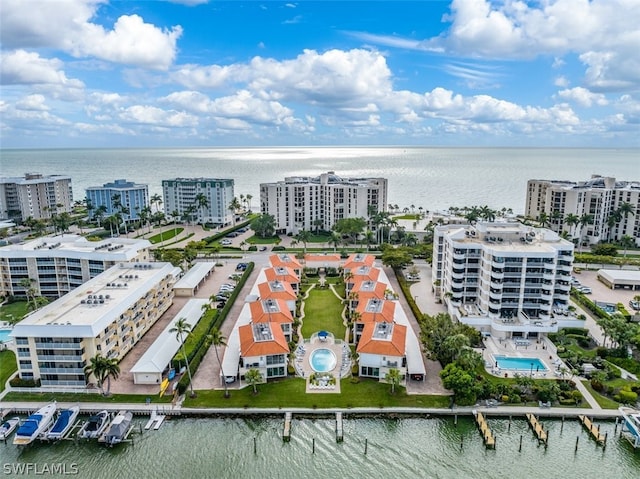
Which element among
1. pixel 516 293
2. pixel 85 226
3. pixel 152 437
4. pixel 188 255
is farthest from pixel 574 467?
pixel 85 226

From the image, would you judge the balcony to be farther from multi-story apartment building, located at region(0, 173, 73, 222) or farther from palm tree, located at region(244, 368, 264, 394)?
multi-story apartment building, located at region(0, 173, 73, 222)

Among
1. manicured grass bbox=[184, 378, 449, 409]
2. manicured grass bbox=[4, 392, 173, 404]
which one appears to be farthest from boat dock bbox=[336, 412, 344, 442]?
manicured grass bbox=[4, 392, 173, 404]

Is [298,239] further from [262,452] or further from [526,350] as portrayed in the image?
[262,452]

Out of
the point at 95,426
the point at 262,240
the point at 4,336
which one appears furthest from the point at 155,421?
the point at 262,240

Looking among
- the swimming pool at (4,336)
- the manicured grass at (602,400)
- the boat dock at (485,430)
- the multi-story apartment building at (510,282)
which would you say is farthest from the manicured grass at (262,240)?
the manicured grass at (602,400)

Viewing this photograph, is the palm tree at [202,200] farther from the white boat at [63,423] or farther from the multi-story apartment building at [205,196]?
the white boat at [63,423]
